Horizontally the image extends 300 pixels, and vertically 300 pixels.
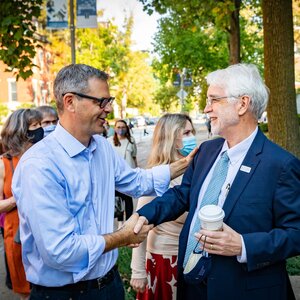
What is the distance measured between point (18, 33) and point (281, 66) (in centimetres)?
441

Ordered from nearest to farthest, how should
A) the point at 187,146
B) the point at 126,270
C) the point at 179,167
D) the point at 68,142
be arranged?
the point at 68,142 → the point at 179,167 → the point at 187,146 → the point at 126,270

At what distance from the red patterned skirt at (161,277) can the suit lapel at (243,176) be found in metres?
1.04

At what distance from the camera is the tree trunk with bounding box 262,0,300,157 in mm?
5820

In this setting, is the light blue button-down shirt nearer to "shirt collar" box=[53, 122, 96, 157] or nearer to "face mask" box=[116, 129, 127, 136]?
"shirt collar" box=[53, 122, 96, 157]

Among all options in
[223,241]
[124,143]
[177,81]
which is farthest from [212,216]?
[177,81]

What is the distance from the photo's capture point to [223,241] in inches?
78.0

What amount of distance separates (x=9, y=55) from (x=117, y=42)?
1482 inches

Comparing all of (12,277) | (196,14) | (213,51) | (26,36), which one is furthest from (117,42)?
(12,277)

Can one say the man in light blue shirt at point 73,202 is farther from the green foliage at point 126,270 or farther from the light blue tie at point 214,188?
the green foliage at point 126,270

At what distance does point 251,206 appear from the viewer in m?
2.10

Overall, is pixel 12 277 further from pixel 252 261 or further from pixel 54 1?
pixel 54 1

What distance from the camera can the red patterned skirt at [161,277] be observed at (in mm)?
3008

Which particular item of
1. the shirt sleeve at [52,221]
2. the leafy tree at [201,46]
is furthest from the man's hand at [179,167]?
the leafy tree at [201,46]

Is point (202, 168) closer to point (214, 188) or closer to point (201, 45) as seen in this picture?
point (214, 188)
